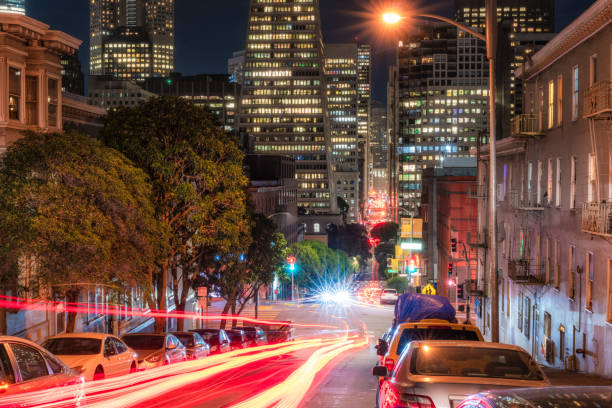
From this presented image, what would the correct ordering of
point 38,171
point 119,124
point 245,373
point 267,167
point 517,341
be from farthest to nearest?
1. point 267,167
2. point 517,341
3. point 119,124
4. point 245,373
5. point 38,171

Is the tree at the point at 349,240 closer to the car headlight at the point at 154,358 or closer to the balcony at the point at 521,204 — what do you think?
the balcony at the point at 521,204

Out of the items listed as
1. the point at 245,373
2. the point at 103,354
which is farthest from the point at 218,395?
the point at 245,373

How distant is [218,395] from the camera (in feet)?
57.7

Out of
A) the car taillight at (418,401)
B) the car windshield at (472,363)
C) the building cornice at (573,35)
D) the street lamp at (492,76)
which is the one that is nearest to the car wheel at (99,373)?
the car windshield at (472,363)

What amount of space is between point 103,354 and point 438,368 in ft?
31.1

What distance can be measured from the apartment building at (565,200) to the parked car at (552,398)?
56.6 feet

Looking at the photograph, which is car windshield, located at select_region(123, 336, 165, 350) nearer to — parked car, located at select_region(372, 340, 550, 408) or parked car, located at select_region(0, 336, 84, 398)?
parked car, located at select_region(0, 336, 84, 398)

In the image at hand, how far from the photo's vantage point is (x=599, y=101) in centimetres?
2325

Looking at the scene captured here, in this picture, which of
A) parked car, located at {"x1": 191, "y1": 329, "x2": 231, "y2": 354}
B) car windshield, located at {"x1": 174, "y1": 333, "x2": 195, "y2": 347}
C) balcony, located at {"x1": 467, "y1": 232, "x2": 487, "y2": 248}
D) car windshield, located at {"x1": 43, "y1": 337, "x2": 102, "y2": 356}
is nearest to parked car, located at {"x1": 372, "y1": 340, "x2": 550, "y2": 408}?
car windshield, located at {"x1": 43, "y1": 337, "x2": 102, "y2": 356}

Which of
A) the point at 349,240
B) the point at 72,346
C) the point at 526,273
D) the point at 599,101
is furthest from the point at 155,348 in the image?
the point at 349,240

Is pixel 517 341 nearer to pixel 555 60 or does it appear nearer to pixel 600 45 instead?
pixel 555 60

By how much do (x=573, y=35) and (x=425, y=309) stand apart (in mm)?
11432

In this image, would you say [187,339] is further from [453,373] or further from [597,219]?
[453,373]

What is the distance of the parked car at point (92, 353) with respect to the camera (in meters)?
Answer: 15.9
